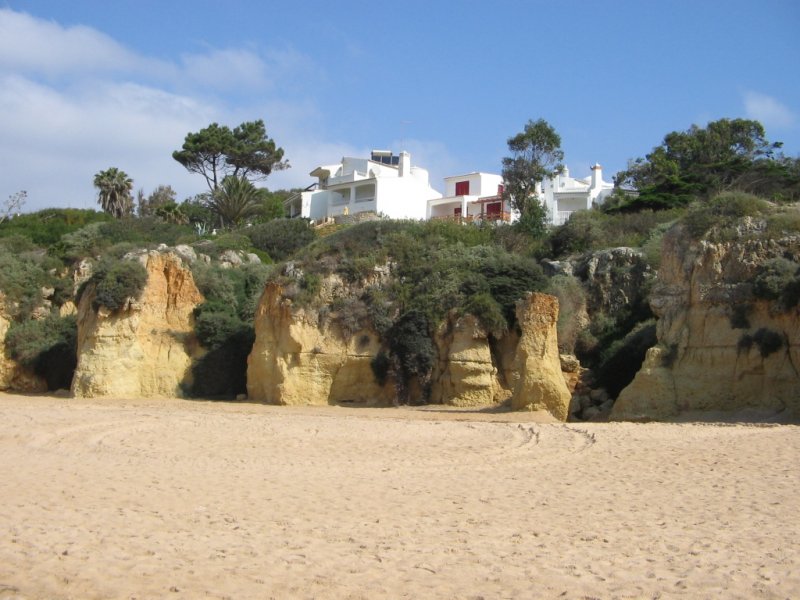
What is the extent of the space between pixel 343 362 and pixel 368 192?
1473 inches

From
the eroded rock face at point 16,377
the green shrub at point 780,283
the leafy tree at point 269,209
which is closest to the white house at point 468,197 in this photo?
the leafy tree at point 269,209

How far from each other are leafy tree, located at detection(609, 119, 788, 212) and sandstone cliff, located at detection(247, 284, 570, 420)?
911 inches

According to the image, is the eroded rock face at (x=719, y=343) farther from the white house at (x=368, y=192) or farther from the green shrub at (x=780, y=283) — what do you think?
the white house at (x=368, y=192)

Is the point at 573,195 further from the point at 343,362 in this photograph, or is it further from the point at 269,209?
the point at 343,362

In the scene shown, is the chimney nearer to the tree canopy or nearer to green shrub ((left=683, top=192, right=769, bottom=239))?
the tree canopy

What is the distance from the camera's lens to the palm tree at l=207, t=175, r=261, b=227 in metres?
60.4

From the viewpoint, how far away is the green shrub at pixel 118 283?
28.9 m

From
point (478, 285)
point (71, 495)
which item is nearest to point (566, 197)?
point (478, 285)

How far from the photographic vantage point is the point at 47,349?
107ft

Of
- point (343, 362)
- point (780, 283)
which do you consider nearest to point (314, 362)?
point (343, 362)

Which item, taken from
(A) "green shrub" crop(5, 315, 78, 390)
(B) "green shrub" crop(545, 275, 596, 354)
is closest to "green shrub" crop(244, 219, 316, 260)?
(A) "green shrub" crop(5, 315, 78, 390)

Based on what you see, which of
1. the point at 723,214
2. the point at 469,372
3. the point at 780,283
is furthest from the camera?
the point at 469,372

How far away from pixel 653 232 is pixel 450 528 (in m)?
25.8

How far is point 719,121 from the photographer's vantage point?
58.4m
